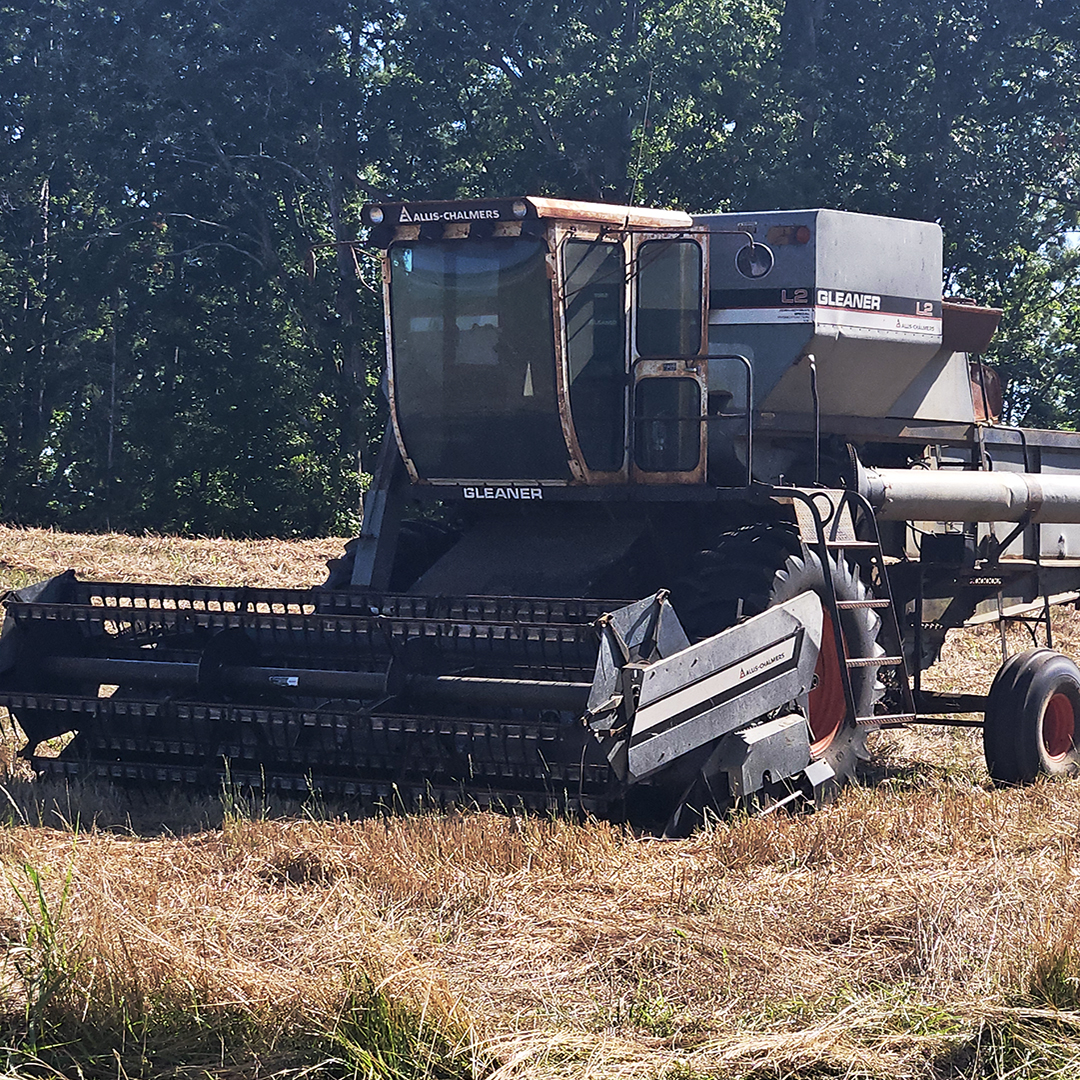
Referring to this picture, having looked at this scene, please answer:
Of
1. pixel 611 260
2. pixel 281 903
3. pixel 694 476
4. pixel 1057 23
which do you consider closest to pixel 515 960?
pixel 281 903

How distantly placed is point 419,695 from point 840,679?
2.16 metres

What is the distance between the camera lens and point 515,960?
4.46m

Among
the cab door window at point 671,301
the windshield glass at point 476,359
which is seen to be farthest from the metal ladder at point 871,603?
the windshield glass at point 476,359

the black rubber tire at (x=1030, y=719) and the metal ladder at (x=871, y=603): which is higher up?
the metal ladder at (x=871, y=603)

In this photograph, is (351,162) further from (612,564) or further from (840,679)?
(840,679)

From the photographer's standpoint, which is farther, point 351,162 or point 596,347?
point 351,162

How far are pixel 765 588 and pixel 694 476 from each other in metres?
0.80

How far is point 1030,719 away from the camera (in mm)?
7984

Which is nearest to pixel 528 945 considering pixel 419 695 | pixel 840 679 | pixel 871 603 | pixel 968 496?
pixel 419 695

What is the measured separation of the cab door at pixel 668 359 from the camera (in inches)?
289

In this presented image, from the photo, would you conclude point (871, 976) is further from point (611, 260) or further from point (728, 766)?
point (611, 260)

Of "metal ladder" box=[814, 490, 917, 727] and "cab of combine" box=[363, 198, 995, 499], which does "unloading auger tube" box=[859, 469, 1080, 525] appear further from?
"cab of combine" box=[363, 198, 995, 499]

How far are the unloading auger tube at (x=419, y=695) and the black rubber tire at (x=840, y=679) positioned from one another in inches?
8.2

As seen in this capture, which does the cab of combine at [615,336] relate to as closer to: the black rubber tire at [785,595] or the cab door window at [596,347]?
the cab door window at [596,347]
